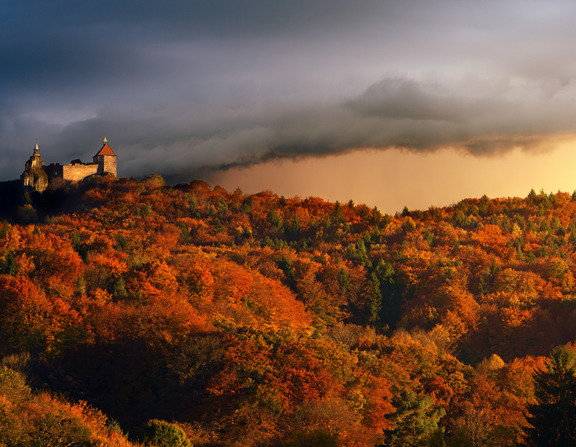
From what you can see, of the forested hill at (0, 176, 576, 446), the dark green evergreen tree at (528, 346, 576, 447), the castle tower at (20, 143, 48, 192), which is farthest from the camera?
the castle tower at (20, 143, 48, 192)

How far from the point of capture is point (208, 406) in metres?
79.7

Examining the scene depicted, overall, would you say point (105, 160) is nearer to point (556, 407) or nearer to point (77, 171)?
point (77, 171)

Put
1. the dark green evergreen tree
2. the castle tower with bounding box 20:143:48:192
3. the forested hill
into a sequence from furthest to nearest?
the castle tower with bounding box 20:143:48:192 < the forested hill < the dark green evergreen tree

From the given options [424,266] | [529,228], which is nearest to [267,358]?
[424,266]

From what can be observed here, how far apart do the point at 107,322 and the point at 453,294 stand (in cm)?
6280

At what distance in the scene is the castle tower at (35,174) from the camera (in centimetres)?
16850

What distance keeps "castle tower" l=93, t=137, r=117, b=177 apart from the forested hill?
2.35 metres

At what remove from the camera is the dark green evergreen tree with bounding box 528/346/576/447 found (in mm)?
62781

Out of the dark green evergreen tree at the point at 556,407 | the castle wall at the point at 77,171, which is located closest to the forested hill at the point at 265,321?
the dark green evergreen tree at the point at 556,407

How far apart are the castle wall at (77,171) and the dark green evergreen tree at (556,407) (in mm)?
118878

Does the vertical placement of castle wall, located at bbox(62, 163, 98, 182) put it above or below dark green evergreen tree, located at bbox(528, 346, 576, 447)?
above

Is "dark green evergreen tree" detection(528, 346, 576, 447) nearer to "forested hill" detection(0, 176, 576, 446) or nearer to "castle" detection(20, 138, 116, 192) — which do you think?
"forested hill" detection(0, 176, 576, 446)

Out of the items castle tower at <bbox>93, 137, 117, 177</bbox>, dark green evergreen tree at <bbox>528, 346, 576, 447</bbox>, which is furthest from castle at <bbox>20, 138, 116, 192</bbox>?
dark green evergreen tree at <bbox>528, 346, 576, 447</bbox>

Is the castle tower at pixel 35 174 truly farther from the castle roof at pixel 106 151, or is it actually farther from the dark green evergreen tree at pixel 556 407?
the dark green evergreen tree at pixel 556 407
